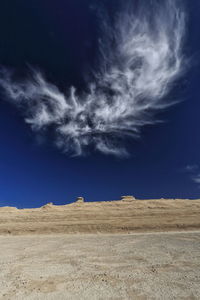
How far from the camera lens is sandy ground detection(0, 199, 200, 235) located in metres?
25.2

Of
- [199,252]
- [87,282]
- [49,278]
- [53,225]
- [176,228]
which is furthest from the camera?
[53,225]

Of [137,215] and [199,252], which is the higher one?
[137,215]

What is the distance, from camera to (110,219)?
93.3ft

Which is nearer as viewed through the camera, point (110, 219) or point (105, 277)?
point (105, 277)

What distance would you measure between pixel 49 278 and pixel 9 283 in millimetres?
1466

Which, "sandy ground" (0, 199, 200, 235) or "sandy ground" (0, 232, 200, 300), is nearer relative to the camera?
"sandy ground" (0, 232, 200, 300)

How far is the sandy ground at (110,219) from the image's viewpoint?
25.2 m

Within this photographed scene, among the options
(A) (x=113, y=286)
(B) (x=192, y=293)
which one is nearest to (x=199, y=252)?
(B) (x=192, y=293)

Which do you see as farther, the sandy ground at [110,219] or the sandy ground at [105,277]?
the sandy ground at [110,219]

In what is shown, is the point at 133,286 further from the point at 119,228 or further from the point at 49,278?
the point at 119,228

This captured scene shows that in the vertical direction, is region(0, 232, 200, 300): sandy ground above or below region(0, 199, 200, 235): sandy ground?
below

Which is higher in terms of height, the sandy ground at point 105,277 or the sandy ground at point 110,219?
the sandy ground at point 110,219

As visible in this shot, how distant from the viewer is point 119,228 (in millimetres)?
25141

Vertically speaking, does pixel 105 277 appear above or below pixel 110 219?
below
